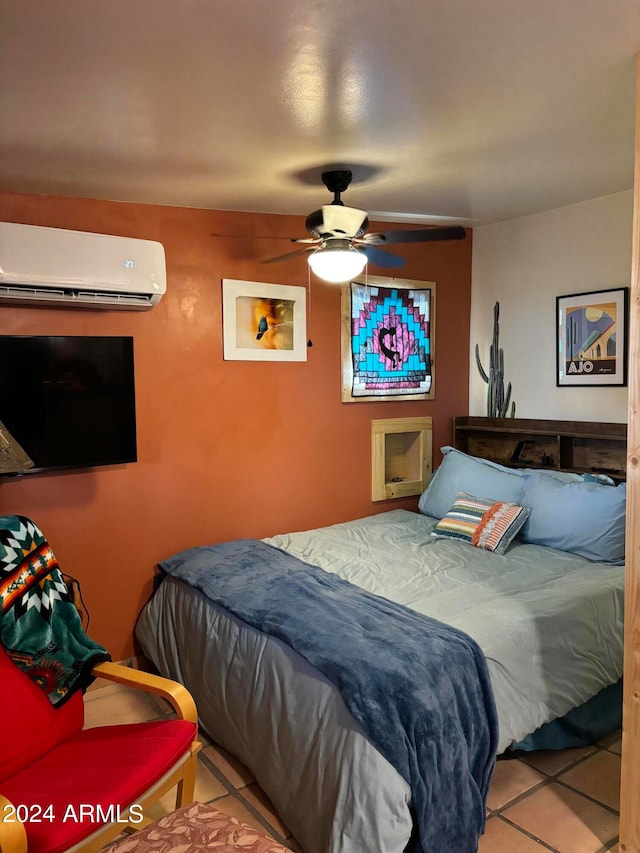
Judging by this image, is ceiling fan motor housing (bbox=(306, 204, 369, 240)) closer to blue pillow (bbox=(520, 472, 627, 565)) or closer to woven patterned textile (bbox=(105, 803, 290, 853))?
blue pillow (bbox=(520, 472, 627, 565))

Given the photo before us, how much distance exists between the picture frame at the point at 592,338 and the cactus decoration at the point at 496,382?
17.7 inches

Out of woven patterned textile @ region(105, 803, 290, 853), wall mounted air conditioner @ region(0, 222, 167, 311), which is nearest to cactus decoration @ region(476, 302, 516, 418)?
wall mounted air conditioner @ region(0, 222, 167, 311)

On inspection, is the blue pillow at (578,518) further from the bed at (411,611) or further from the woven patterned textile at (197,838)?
the woven patterned textile at (197,838)

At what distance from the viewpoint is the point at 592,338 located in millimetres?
3730

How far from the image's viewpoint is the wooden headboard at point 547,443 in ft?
12.0

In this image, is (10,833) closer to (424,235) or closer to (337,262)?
(337,262)

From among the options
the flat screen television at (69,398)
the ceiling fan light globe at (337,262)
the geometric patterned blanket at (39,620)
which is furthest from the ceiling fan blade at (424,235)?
the geometric patterned blanket at (39,620)

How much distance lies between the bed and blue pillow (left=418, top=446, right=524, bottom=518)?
1 cm

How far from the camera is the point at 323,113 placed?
2203 millimetres

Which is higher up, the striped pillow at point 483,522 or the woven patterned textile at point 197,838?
the striped pillow at point 483,522

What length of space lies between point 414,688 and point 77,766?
3.59 feet

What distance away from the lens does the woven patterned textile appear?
156cm

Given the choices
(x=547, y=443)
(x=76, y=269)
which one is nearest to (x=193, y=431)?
(x=76, y=269)

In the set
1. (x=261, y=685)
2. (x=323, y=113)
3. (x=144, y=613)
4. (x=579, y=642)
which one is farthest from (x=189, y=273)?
(x=579, y=642)
